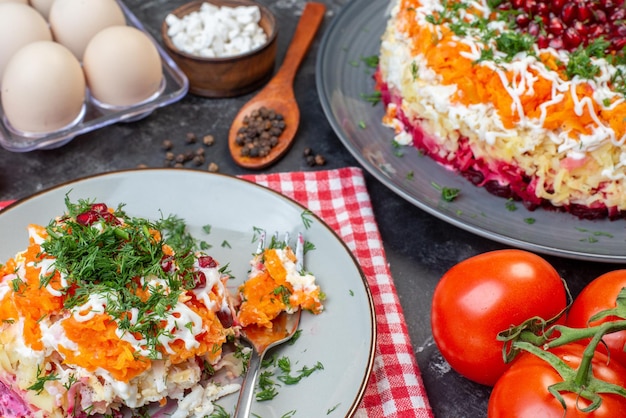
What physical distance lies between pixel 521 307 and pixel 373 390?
486 millimetres

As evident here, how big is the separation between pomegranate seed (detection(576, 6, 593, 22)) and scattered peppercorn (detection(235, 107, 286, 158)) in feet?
4.01

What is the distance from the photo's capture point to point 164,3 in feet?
12.0

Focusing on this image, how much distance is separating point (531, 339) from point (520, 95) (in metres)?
0.97

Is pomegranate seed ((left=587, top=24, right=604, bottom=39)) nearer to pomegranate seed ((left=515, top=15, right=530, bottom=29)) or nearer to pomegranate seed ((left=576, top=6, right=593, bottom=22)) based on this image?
pomegranate seed ((left=576, top=6, right=593, bottom=22))

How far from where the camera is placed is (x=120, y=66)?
2.70 meters

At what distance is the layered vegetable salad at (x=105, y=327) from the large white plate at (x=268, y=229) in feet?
0.59

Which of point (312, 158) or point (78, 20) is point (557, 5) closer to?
point (312, 158)

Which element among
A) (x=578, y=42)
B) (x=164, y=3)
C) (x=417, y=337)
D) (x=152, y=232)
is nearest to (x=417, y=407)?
(x=417, y=337)

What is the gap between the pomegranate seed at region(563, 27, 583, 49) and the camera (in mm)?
2500

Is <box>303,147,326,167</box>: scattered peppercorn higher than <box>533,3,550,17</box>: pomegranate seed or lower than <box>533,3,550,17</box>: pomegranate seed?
lower

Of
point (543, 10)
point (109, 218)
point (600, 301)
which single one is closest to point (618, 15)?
point (543, 10)

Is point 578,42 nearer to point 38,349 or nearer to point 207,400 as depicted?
point 207,400

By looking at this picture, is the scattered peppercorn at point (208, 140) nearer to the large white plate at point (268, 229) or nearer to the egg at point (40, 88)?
the egg at point (40, 88)

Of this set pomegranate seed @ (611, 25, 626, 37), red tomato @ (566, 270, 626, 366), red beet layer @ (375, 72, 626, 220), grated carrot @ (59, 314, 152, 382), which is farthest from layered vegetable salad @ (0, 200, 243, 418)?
pomegranate seed @ (611, 25, 626, 37)
